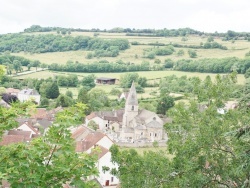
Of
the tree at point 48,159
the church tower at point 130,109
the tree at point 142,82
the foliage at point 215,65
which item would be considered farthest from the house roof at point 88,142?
the foliage at point 215,65

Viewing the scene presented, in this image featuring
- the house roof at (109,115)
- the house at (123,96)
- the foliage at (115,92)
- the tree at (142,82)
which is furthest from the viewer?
the tree at (142,82)

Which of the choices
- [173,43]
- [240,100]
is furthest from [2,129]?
[173,43]

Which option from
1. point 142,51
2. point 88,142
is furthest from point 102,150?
point 142,51

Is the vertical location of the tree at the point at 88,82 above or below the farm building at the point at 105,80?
above

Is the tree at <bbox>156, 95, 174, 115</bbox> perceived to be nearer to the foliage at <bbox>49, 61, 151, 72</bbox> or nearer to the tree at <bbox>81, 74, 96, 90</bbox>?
the tree at <bbox>81, 74, 96, 90</bbox>

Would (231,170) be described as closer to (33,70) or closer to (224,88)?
(224,88)

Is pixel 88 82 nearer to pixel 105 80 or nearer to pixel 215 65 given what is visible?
pixel 105 80

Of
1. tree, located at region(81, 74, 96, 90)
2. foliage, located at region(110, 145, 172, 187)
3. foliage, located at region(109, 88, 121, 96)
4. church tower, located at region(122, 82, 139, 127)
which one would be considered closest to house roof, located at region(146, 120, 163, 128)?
church tower, located at region(122, 82, 139, 127)

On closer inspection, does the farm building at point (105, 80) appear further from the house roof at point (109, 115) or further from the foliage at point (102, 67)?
the house roof at point (109, 115)
